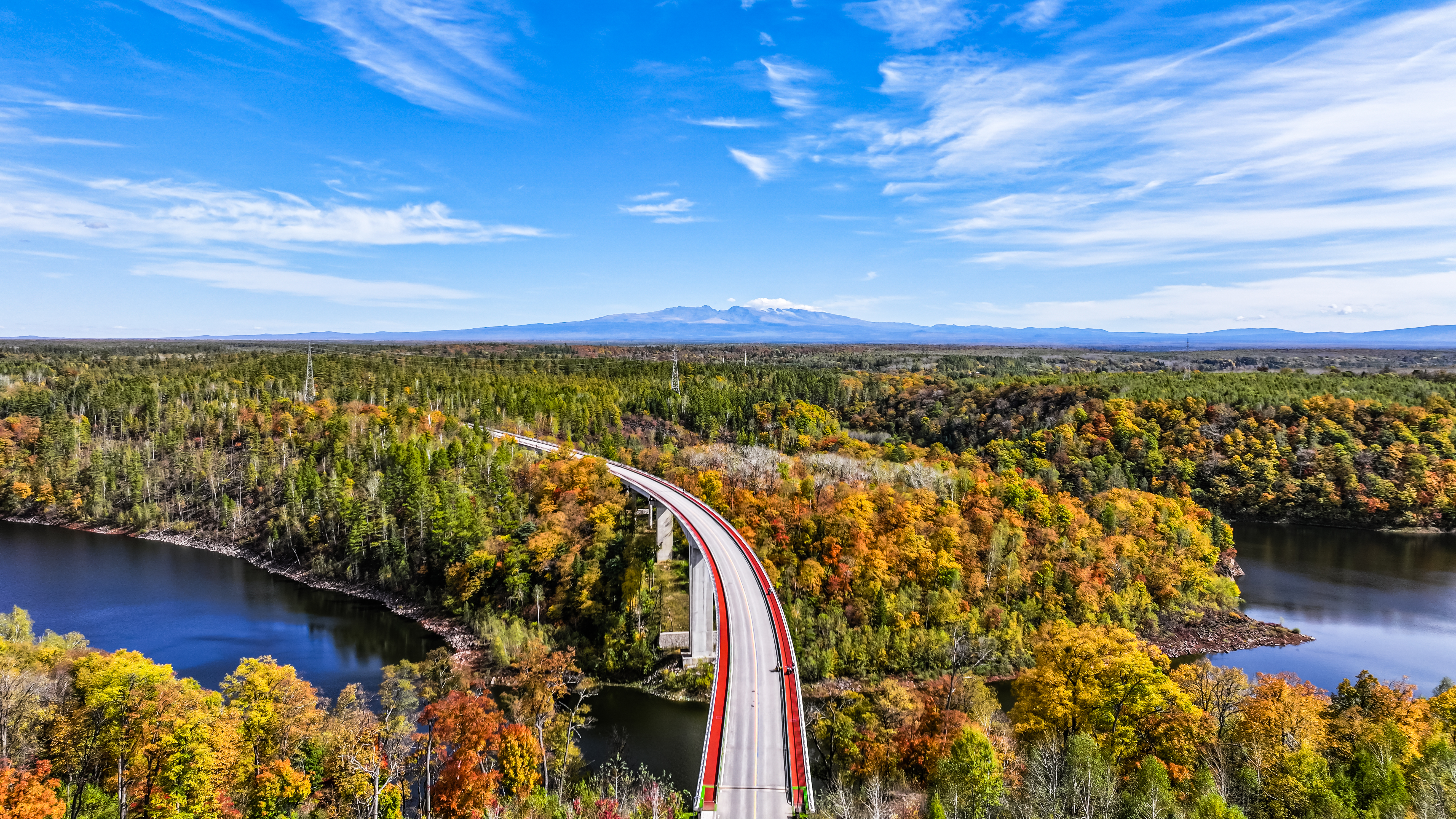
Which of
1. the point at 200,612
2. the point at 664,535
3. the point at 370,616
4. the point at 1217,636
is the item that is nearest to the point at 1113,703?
the point at 1217,636

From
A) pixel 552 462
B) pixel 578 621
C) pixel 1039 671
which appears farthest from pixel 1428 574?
pixel 552 462

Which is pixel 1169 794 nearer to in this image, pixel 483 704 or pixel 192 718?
pixel 483 704

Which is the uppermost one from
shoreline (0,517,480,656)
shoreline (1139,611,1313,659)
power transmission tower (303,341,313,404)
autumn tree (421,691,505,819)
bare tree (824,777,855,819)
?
power transmission tower (303,341,313,404)

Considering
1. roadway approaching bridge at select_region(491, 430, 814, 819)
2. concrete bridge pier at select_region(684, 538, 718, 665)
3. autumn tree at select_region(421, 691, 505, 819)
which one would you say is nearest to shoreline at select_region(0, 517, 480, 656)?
concrete bridge pier at select_region(684, 538, 718, 665)

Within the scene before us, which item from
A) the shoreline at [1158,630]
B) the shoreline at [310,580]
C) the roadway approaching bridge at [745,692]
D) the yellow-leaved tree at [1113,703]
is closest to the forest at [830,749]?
the yellow-leaved tree at [1113,703]

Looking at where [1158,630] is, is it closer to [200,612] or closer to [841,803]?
[841,803]

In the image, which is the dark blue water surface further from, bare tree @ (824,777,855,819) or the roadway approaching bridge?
bare tree @ (824,777,855,819)
